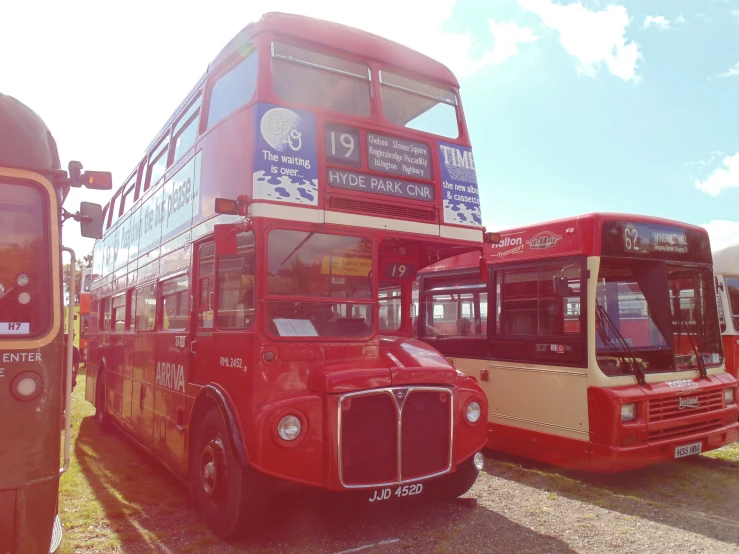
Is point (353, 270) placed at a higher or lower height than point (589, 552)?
higher

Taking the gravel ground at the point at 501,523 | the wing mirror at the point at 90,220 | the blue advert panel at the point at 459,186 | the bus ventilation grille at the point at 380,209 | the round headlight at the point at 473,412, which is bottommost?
the gravel ground at the point at 501,523

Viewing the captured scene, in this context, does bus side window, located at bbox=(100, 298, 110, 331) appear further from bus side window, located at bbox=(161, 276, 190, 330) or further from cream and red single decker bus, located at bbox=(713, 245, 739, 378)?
cream and red single decker bus, located at bbox=(713, 245, 739, 378)

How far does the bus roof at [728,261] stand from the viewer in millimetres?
10766

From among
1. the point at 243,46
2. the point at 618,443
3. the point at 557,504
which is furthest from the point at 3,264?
the point at 618,443

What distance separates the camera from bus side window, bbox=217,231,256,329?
5055 millimetres

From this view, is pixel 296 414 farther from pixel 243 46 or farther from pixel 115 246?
pixel 115 246

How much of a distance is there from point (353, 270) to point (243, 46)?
2.38 meters

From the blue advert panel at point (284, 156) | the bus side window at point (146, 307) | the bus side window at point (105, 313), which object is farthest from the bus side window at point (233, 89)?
the bus side window at point (105, 313)

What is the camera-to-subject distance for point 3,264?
3.62 metres

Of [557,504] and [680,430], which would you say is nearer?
[557,504]

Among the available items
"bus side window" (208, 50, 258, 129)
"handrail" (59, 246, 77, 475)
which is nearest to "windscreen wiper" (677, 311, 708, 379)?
"bus side window" (208, 50, 258, 129)

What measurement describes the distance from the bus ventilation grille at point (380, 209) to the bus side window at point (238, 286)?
83 cm

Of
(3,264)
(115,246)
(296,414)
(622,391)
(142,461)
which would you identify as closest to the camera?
(3,264)

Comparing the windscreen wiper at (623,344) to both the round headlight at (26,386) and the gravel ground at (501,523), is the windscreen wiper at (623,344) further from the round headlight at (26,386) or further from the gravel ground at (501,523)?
the round headlight at (26,386)
